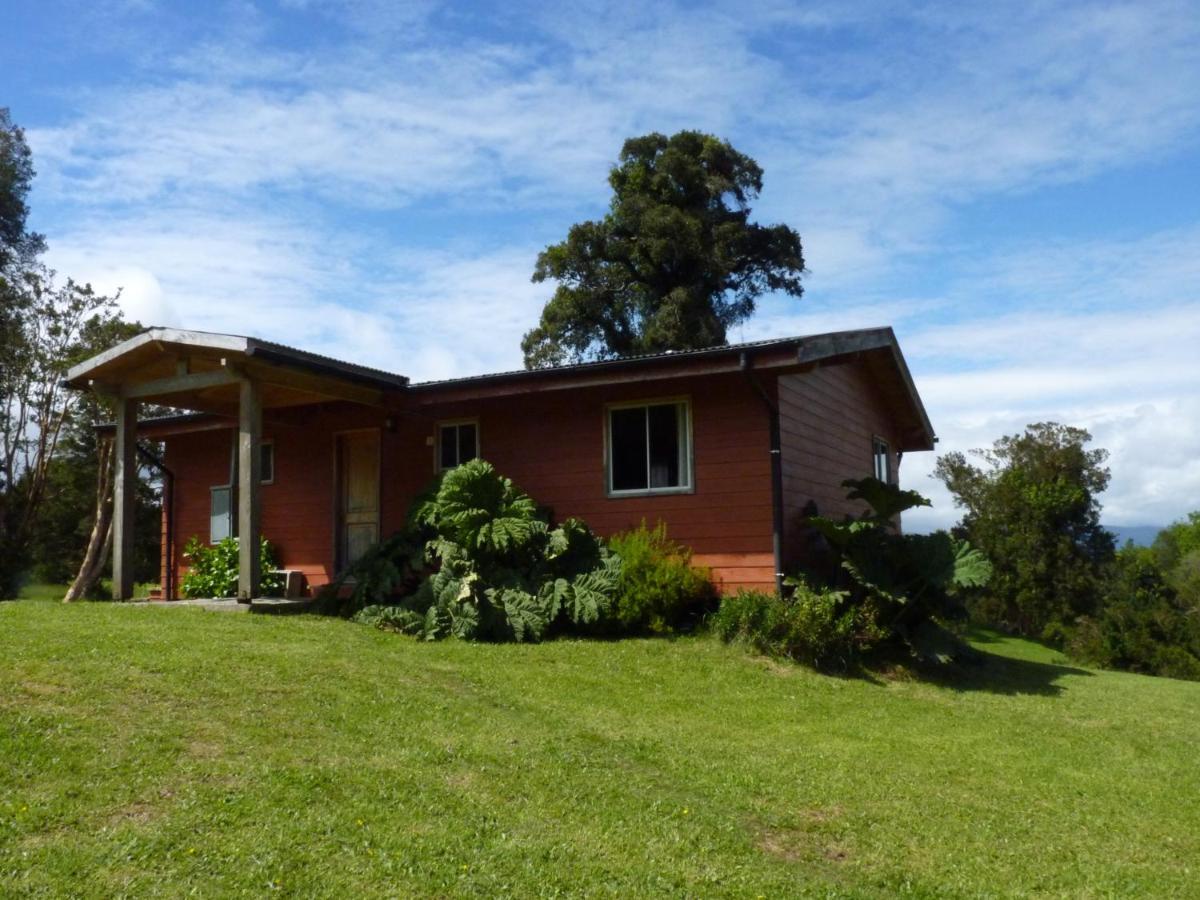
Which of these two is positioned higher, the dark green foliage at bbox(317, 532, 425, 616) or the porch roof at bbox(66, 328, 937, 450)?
the porch roof at bbox(66, 328, 937, 450)

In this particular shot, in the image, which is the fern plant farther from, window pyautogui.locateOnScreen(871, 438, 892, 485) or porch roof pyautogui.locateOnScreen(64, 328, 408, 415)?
porch roof pyautogui.locateOnScreen(64, 328, 408, 415)

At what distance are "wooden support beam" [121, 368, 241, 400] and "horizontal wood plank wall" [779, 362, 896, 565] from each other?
6.96 m

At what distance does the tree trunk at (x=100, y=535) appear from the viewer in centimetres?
2642

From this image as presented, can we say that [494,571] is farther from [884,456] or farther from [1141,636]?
[1141,636]

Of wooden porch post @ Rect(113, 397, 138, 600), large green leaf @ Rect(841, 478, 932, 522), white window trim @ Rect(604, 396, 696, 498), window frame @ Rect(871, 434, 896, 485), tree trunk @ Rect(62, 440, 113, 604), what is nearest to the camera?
large green leaf @ Rect(841, 478, 932, 522)

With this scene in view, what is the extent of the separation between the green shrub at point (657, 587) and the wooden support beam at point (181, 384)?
17.2ft

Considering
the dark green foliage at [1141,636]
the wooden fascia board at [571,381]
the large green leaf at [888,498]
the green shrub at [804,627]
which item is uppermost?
the wooden fascia board at [571,381]

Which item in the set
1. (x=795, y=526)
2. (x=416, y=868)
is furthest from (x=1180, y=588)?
(x=416, y=868)

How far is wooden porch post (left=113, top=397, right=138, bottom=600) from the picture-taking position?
48.6 ft

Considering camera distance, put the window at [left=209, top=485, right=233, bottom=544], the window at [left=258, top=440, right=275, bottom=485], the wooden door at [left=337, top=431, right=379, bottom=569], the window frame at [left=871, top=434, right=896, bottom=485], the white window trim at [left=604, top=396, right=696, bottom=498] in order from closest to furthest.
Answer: the white window trim at [left=604, top=396, right=696, bottom=498] → the wooden door at [left=337, top=431, right=379, bottom=569] → the window at [left=258, top=440, right=275, bottom=485] → the window at [left=209, top=485, right=233, bottom=544] → the window frame at [left=871, top=434, right=896, bottom=485]

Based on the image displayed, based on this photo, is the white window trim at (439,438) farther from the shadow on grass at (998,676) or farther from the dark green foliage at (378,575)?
the shadow on grass at (998,676)

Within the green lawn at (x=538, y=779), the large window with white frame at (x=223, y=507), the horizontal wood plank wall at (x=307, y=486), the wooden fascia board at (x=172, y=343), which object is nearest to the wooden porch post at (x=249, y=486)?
Answer: the wooden fascia board at (x=172, y=343)

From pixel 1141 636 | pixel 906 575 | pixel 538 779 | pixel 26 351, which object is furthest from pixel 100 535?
pixel 538 779

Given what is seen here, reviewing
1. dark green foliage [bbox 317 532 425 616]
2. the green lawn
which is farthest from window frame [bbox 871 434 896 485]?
dark green foliage [bbox 317 532 425 616]
